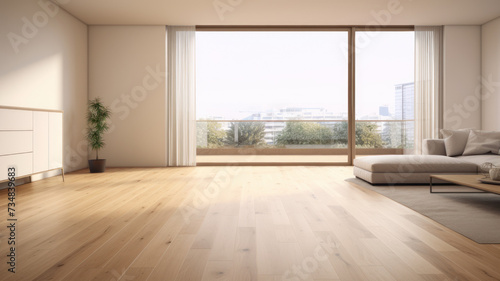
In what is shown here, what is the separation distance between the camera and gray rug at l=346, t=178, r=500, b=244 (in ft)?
8.22

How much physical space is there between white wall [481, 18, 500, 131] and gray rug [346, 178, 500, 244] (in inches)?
115

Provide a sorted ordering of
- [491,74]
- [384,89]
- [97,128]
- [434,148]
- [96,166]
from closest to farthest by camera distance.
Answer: [434,148]
[96,166]
[97,128]
[491,74]
[384,89]

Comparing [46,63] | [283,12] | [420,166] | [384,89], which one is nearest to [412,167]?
[420,166]

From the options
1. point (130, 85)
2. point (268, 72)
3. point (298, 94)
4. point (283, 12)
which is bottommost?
point (130, 85)

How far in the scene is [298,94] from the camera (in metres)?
8.91

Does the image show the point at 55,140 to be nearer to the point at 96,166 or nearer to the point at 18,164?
the point at 18,164

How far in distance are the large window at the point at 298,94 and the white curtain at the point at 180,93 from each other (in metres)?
0.68

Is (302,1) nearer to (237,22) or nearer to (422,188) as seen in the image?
(237,22)

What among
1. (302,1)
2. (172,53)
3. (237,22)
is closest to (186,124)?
(172,53)

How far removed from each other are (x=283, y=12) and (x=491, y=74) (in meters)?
3.93

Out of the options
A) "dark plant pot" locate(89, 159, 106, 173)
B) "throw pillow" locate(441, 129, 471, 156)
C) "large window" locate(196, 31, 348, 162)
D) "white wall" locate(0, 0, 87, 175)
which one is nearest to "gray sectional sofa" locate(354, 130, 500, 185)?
"throw pillow" locate(441, 129, 471, 156)

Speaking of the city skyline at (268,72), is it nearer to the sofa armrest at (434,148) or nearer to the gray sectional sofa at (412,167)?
the sofa armrest at (434,148)

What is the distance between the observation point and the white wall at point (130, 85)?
22.1 ft

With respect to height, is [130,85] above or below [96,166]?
above
